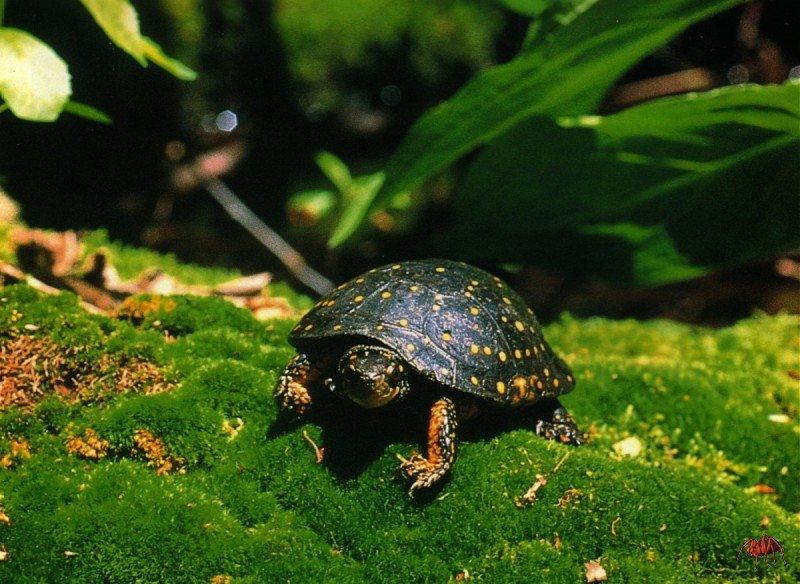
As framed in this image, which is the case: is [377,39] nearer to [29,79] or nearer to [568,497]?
[29,79]

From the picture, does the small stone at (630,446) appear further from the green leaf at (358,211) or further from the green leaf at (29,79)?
the green leaf at (29,79)

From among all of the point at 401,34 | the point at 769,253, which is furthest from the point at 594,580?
the point at 401,34

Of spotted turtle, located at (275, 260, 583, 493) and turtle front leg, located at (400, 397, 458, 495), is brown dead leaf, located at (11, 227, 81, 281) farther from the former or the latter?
turtle front leg, located at (400, 397, 458, 495)

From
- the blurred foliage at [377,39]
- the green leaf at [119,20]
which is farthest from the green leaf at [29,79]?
the blurred foliage at [377,39]

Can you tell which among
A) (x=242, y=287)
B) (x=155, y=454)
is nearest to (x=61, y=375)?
(x=155, y=454)

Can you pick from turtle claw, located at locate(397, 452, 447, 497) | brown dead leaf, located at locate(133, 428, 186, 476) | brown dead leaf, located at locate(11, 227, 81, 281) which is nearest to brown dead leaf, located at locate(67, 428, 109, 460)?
brown dead leaf, located at locate(133, 428, 186, 476)
